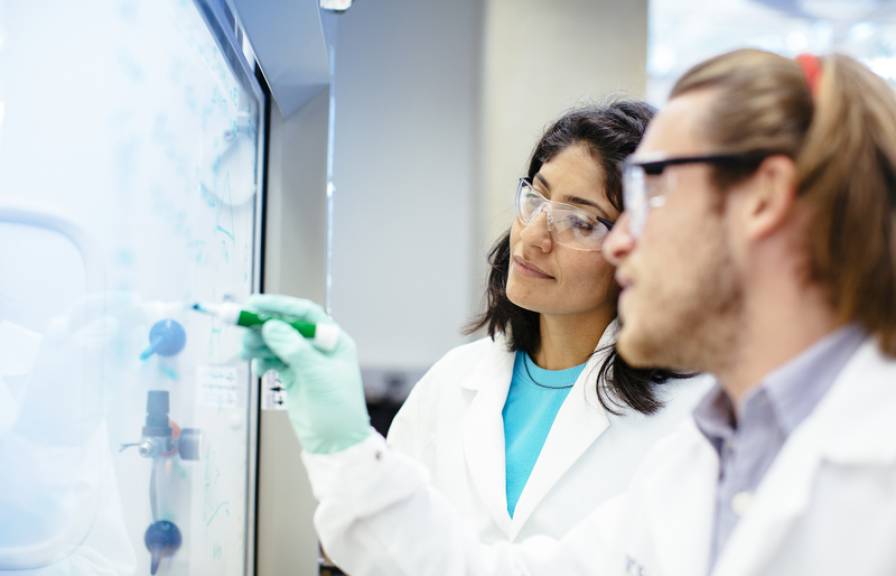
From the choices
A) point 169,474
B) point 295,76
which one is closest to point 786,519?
Result: point 169,474

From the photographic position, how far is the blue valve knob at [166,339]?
992 mm

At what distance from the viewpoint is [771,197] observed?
0.69 metres

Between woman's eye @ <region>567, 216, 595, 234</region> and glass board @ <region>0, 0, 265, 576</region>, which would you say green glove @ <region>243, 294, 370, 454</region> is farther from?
woman's eye @ <region>567, 216, 595, 234</region>

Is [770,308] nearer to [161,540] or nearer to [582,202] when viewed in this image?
[582,202]

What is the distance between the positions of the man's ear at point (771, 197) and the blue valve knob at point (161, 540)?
835 mm

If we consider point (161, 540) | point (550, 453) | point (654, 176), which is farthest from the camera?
point (550, 453)

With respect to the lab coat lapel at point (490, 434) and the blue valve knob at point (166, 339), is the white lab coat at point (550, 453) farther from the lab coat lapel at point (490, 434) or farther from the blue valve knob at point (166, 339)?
the blue valve knob at point (166, 339)

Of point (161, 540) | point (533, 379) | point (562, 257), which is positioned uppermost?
point (562, 257)

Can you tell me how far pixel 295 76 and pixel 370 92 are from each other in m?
1.51

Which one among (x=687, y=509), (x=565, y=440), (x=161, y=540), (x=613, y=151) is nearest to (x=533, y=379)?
(x=565, y=440)

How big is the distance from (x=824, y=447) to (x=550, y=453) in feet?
1.89

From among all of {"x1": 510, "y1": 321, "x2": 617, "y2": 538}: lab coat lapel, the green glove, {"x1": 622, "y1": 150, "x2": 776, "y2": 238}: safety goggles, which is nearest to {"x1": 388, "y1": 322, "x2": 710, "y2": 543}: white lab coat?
{"x1": 510, "y1": 321, "x2": 617, "y2": 538}: lab coat lapel

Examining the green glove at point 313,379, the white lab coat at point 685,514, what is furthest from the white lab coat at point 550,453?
the green glove at point 313,379

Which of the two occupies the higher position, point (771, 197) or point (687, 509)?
point (771, 197)
